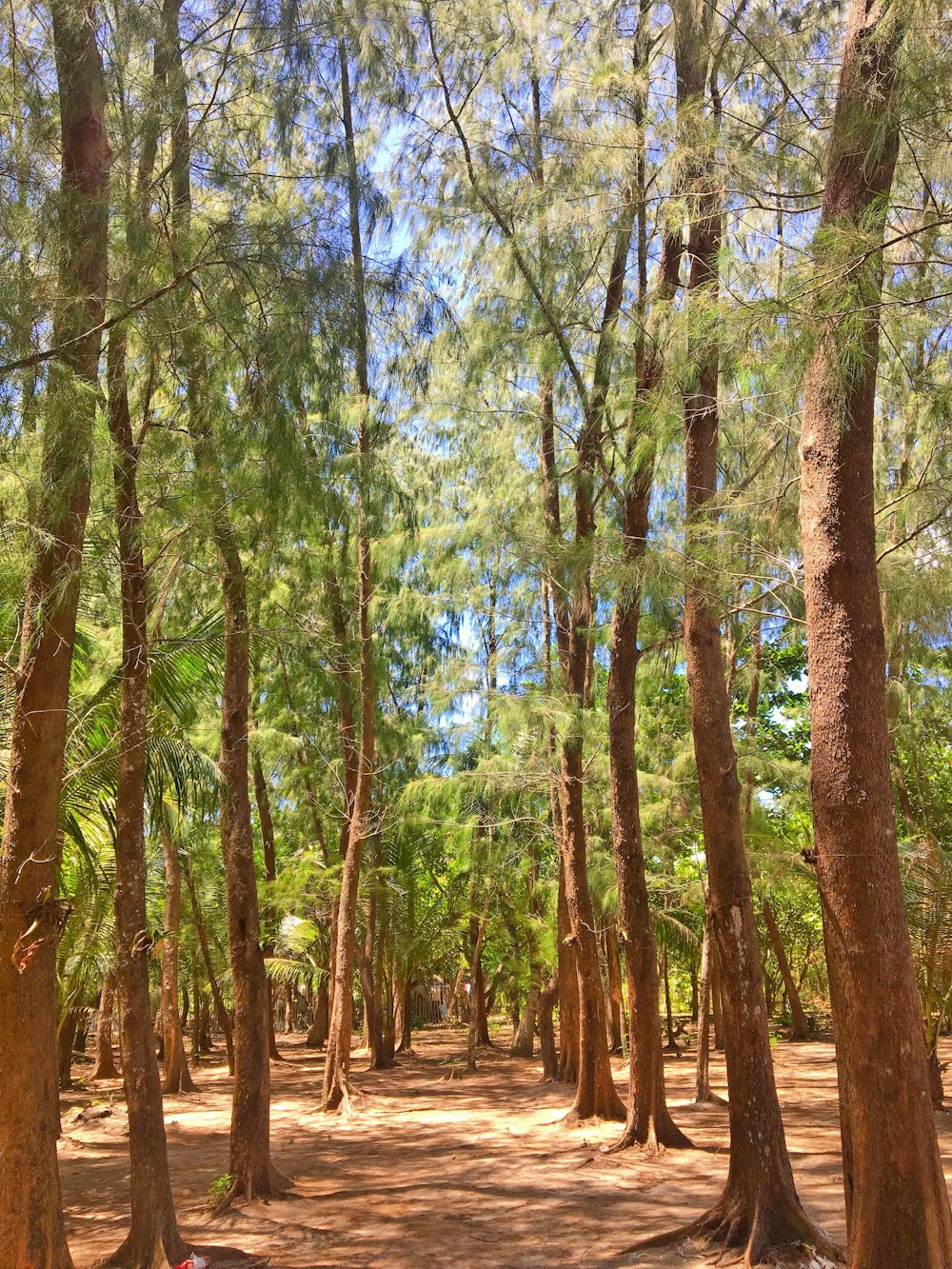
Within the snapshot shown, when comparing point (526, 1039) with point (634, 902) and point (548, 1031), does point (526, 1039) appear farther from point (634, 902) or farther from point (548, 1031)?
point (634, 902)

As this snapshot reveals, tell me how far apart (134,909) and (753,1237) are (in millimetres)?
4017

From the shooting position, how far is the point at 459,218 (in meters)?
9.06

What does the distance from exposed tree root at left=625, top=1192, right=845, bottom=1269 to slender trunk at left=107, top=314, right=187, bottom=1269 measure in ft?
9.33

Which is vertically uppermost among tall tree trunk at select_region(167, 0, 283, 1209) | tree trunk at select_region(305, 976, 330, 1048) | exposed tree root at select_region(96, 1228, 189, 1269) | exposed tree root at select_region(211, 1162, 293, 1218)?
tall tree trunk at select_region(167, 0, 283, 1209)

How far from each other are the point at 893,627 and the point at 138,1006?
7018mm

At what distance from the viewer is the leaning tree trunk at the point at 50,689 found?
4898 millimetres

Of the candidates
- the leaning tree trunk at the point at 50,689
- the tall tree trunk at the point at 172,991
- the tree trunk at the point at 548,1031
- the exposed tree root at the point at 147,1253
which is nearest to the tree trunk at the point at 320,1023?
the tall tree trunk at the point at 172,991

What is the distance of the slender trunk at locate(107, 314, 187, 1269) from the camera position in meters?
6.17

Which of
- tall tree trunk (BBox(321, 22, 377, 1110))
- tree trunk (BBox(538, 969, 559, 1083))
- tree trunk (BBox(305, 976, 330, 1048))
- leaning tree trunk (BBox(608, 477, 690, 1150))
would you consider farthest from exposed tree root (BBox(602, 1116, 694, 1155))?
tree trunk (BBox(305, 976, 330, 1048))

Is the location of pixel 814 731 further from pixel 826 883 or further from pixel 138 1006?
pixel 138 1006

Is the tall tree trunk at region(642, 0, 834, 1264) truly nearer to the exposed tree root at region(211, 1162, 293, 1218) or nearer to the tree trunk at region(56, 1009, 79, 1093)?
the exposed tree root at region(211, 1162, 293, 1218)

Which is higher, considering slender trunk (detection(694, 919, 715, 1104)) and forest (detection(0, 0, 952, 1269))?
forest (detection(0, 0, 952, 1269))

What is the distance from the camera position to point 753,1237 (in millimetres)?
5809

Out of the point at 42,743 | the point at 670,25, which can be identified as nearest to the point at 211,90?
the point at 670,25
